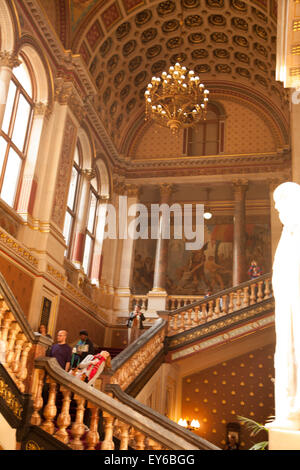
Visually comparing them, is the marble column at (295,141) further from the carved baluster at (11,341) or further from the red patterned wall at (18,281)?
the carved baluster at (11,341)

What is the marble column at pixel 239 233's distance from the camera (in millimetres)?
14938

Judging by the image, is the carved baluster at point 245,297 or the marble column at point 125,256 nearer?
the carved baluster at point 245,297

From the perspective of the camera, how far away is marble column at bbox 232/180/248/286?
49.0ft

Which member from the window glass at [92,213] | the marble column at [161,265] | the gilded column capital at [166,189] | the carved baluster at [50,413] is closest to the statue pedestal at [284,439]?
the carved baluster at [50,413]

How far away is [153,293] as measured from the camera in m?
15.0

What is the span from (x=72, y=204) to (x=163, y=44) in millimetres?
6433

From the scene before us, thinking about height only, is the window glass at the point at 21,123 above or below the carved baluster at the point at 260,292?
above

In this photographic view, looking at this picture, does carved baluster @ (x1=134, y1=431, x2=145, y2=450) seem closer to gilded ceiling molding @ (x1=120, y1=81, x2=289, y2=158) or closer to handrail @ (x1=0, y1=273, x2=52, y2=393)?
handrail @ (x1=0, y1=273, x2=52, y2=393)

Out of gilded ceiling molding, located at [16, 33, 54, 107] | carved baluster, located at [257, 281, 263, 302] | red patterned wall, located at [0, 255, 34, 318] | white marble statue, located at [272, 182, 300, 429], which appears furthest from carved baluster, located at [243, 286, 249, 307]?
white marble statue, located at [272, 182, 300, 429]

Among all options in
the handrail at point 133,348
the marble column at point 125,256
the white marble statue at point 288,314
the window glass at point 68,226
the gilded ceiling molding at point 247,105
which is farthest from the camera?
the gilded ceiling molding at point 247,105

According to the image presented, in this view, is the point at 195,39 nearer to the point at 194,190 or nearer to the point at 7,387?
the point at 194,190

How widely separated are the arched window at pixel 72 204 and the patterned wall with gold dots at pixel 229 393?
5033mm

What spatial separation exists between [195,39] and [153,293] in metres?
8.47
